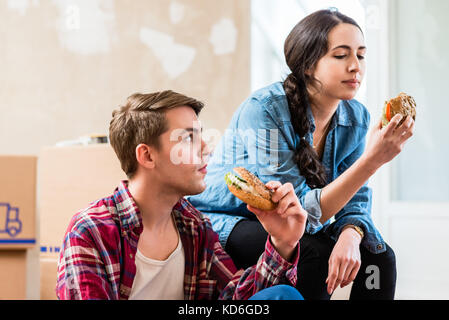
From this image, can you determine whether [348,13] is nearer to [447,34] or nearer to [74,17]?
[447,34]

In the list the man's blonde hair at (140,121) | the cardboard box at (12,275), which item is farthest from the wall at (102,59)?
the man's blonde hair at (140,121)

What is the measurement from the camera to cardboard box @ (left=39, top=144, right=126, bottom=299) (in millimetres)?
1300

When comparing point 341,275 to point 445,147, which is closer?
point 341,275

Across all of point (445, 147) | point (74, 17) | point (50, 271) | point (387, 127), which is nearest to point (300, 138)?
point (387, 127)

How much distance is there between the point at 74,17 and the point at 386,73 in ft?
3.79

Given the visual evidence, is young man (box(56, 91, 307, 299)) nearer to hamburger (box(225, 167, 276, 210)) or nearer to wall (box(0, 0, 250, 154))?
hamburger (box(225, 167, 276, 210))

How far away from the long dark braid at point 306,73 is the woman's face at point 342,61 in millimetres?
11

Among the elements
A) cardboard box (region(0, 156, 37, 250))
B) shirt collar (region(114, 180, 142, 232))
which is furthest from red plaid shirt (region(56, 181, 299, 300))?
cardboard box (region(0, 156, 37, 250))

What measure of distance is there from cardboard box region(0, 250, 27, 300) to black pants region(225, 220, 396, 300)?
70cm

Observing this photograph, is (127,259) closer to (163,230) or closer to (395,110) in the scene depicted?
(163,230)

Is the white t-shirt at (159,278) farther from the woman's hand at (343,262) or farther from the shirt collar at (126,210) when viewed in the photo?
the woman's hand at (343,262)

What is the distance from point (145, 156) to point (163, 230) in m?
0.12

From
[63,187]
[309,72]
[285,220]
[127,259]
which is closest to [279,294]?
[285,220]

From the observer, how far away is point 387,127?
2.72ft
